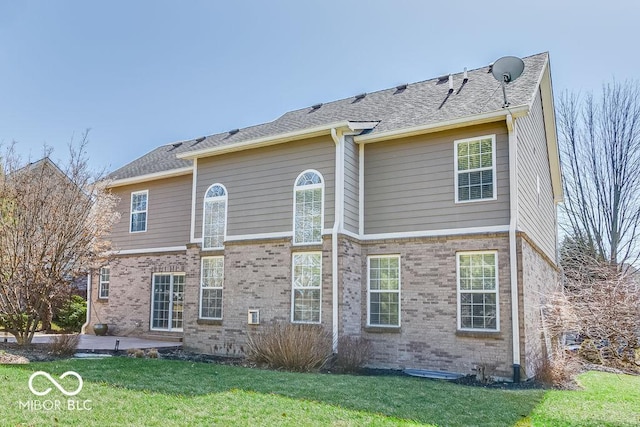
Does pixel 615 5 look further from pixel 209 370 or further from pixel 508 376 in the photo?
pixel 209 370

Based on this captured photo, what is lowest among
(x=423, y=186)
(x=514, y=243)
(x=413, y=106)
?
(x=514, y=243)

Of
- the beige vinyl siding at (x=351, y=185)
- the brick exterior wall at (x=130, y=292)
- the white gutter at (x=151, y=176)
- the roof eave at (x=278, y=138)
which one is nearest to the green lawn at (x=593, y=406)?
the beige vinyl siding at (x=351, y=185)

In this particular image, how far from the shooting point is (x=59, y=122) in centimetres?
1702

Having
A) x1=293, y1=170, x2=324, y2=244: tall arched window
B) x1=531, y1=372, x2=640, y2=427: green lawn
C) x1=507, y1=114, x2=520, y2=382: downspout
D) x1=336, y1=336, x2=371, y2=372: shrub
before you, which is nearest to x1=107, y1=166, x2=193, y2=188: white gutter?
x1=293, y1=170, x2=324, y2=244: tall arched window

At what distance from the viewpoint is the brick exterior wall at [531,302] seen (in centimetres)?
1073

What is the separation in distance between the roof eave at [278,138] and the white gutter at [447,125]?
438 mm

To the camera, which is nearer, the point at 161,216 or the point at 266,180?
the point at 266,180

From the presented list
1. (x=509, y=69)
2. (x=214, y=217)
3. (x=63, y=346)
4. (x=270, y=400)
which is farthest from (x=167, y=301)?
(x=509, y=69)

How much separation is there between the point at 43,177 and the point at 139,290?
261 inches

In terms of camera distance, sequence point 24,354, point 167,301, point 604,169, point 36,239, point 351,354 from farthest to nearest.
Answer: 1. point 604,169
2. point 167,301
3. point 36,239
4. point 351,354
5. point 24,354

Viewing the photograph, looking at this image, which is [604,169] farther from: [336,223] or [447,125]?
[336,223]

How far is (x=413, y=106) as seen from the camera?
1405cm

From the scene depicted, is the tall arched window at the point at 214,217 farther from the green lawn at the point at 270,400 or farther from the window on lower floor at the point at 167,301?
the green lawn at the point at 270,400

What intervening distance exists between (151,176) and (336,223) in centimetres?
826
